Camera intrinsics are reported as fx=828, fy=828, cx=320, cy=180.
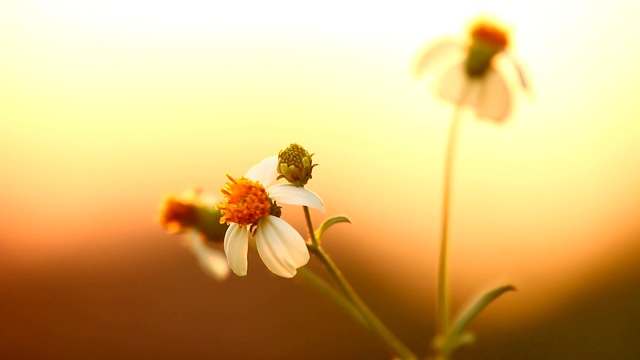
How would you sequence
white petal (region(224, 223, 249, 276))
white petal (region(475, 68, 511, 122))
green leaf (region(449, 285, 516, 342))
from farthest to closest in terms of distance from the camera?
white petal (region(475, 68, 511, 122))
green leaf (region(449, 285, 516, 342))
white petal (region(224, 223, 249, 276))

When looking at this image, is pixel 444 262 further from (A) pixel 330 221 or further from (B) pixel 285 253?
(B) pixel 285 253

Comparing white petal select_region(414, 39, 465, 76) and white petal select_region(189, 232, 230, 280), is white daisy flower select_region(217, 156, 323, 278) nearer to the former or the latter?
white petal select_region(189, 232, 230, 280)

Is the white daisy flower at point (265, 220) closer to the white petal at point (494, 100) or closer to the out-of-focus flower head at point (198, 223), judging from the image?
the out-of-focus flower head at point (198, 223)

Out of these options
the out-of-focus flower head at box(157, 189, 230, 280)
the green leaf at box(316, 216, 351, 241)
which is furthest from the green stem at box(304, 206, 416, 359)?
the out-of-focus flower head at box(157, 189, 230, 280)

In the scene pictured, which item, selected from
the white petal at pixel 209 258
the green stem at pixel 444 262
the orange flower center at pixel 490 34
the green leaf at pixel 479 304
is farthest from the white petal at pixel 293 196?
the orange flower center at pixel 490 34

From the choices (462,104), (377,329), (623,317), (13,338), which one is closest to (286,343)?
(13,338)

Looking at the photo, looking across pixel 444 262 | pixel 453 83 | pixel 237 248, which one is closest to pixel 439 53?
pixel 453 83

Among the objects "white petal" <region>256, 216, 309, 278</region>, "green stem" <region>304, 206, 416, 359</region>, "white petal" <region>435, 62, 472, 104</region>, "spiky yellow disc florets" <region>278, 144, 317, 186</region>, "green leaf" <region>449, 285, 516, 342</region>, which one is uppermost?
"spiky yellow disc florets" <region>278, 144, 317, 186</region>
